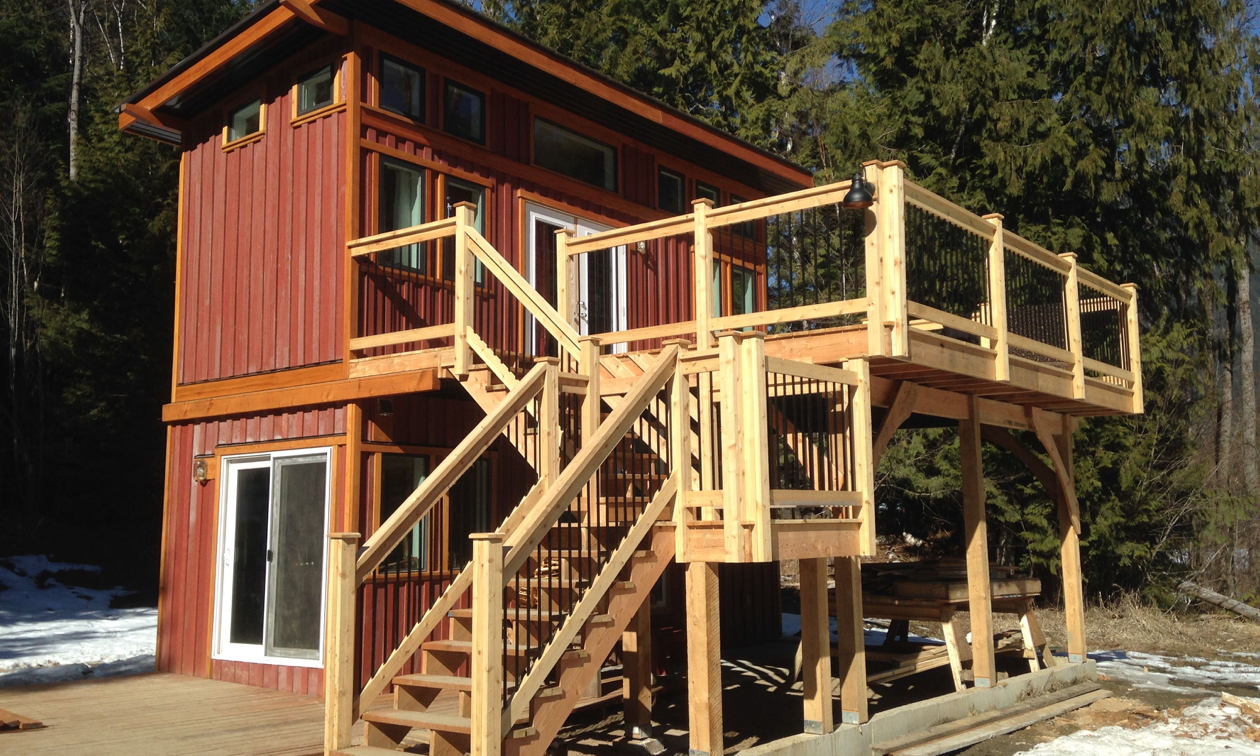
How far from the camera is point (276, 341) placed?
33.9 feet

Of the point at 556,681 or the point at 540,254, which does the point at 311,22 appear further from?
the point at 556,681

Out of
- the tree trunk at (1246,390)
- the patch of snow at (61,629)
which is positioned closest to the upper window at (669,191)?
the patch of snow at (61,629)

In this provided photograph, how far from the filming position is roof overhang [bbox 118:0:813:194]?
9836 millimetres

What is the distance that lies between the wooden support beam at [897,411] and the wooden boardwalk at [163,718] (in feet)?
14.5

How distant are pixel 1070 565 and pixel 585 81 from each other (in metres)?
7.12

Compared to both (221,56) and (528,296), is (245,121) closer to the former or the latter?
(221,56)

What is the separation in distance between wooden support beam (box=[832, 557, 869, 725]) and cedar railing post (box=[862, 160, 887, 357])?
1.64 metres

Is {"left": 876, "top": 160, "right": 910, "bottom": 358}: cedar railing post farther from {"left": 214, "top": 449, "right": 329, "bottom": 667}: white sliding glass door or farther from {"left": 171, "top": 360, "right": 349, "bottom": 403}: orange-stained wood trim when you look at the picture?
{"left": 214, "top": 449, "right": 329, "bottom": 667}: white sliding glass door

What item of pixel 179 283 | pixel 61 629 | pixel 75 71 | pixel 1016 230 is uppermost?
pixel 75 71

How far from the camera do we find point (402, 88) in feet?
33.7

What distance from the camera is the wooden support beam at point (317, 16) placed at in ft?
30.8

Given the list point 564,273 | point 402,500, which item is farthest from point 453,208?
point 402,500

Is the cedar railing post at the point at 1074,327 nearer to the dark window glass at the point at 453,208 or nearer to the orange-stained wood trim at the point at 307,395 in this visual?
the dark window glass at the point at 453,208

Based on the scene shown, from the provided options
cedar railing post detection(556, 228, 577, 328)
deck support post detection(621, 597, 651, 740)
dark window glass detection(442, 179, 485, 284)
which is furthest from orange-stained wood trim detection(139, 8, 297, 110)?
deck support post detection(621, 597, 651, 740)
